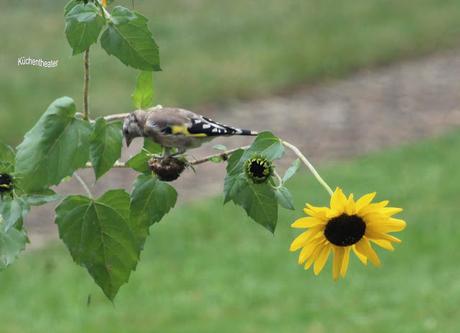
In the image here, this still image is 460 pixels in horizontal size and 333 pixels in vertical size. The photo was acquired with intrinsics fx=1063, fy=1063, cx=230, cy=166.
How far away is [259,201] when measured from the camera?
1.33 metres

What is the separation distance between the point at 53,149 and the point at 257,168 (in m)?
0.25

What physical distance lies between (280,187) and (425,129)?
9238 mm

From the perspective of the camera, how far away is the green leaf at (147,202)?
1385 millimetres

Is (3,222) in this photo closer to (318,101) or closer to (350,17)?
(318,101)

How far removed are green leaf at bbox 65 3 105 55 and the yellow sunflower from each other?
1.18 ft

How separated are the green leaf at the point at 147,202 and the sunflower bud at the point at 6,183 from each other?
0.16m

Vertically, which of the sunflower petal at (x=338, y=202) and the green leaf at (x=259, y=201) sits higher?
the green leaf at (x=259, y=201)

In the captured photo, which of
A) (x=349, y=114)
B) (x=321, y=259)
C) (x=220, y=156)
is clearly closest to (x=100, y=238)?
(x=220, y=156)

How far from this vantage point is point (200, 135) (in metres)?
1.46

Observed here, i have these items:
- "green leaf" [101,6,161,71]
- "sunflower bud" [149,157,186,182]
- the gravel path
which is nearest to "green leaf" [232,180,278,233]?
"sunflower bud" [149,157,186,182]

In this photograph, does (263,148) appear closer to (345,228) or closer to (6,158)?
(345,228)

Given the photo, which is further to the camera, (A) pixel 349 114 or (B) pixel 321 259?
(A) pixel 349 114

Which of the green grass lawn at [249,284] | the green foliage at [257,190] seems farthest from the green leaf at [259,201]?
the green grass lawn at [249,284]

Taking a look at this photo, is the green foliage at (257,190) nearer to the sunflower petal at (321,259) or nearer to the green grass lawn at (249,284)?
the sunflower petal at (321,259)
